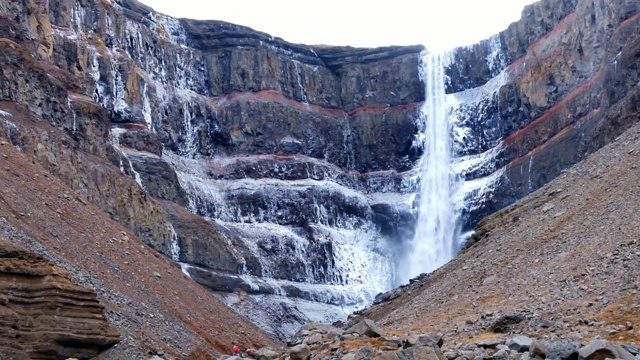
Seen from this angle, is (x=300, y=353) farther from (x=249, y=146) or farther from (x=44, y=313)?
(x=249, y=146)

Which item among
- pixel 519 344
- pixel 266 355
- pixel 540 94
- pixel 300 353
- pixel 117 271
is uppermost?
pixel 540 94

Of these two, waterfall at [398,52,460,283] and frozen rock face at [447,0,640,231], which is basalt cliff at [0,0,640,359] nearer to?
frozen rock face at [447,0,640,231]

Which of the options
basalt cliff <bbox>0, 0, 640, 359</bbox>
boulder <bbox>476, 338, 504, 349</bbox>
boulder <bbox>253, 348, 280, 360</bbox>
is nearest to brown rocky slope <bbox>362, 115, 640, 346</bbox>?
boulder <bbox>476, 338, 504, 349</bbox>

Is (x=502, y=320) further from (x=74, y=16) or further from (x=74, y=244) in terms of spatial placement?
(x=74, y=16)

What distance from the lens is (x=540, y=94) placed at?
7506 cm

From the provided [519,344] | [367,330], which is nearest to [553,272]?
[367,330]

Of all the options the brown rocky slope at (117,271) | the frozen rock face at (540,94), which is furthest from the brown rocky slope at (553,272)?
the frozen rock face at (540,94)

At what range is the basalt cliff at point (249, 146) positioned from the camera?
44.0 meters

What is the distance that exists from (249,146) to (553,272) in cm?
5567

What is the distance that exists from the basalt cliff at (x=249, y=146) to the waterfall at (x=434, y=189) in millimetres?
1099

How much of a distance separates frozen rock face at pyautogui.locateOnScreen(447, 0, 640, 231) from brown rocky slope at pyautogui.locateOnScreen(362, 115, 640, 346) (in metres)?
11.7

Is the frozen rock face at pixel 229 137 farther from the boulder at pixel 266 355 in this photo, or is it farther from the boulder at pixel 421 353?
the boulder at pixel 421 353

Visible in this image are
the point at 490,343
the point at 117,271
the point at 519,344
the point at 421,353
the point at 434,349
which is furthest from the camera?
the point at 117,271

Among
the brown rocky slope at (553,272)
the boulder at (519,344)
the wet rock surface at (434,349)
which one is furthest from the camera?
the brown rocky slope at (553,272)
